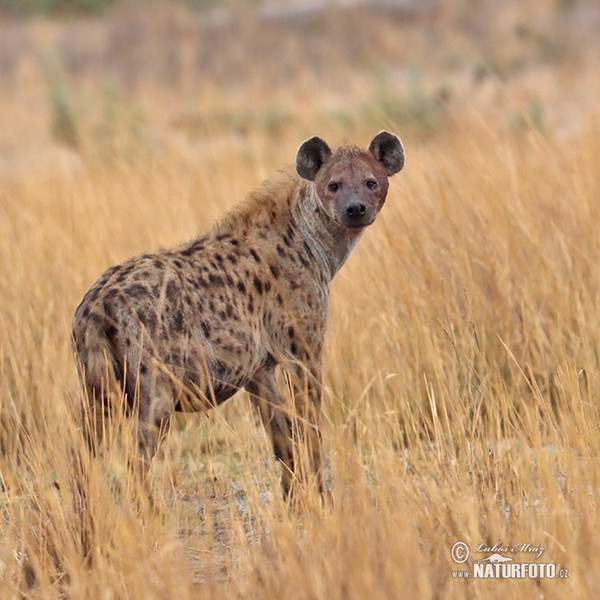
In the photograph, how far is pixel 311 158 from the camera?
4715mm

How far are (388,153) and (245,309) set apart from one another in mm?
1108

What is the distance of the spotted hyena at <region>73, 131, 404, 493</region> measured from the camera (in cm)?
368

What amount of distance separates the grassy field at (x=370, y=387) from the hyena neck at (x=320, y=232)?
51cm

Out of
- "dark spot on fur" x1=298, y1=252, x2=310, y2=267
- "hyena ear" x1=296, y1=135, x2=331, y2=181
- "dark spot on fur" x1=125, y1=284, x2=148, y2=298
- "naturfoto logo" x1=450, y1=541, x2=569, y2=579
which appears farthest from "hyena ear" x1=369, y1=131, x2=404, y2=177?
"naturfoto logo" x1=450, y1=541, x2=569, y2=579

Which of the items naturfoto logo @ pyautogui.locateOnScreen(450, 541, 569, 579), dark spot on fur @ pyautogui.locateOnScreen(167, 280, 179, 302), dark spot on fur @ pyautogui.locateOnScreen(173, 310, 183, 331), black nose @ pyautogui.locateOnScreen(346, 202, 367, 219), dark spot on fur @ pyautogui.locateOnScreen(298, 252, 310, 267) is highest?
black nose @ pyautogui.locateOnScreen(346, 202, 367, 219)

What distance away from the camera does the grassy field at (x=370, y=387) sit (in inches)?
133

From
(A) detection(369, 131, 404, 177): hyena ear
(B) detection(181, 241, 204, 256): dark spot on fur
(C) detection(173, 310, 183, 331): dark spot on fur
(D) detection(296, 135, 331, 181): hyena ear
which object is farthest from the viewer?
(A) detection(369, 131, 404, 177): hyena ear

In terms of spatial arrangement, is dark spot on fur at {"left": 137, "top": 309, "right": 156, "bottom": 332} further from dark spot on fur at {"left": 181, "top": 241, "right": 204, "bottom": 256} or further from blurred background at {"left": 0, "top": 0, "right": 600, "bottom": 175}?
blurred background at {"left": 0, "top": 0, "right": 600, "bottom": 175}

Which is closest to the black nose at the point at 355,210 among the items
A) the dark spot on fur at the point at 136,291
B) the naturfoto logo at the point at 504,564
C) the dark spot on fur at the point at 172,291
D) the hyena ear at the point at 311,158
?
the hyena ear at the point at 311,158

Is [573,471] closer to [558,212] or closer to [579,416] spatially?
[579,416]

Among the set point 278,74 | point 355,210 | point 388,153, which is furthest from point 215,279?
point 278,74

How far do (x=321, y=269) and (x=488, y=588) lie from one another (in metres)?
1.70

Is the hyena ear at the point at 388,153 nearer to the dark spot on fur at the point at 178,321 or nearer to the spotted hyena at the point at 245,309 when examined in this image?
the spotted hyena at the point at 245,309

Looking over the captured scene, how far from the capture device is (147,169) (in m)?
9.71
